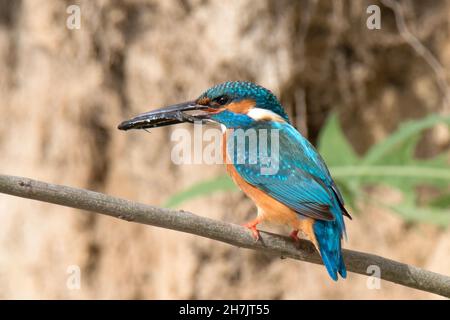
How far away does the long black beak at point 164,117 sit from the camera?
7.63ft

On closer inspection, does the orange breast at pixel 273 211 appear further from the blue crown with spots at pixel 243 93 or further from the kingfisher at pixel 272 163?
the blue crown with spots at pixel 243 93

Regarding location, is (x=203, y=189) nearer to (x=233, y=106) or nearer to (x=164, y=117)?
(x=233, y=106)

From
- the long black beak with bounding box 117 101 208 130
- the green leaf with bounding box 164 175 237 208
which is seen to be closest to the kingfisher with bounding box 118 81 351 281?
the long black beak with bounding box 117 101 208 130

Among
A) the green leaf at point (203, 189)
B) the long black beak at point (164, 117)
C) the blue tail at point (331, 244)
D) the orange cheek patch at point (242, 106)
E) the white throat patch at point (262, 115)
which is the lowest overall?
the blue tail at point (331, 244)

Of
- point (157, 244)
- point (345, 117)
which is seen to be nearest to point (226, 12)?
point (345, 117)

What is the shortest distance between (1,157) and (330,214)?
2279mm

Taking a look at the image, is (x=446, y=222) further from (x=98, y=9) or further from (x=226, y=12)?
(x=98, y=9)

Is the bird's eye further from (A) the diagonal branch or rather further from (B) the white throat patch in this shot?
(A) the diagonal branch

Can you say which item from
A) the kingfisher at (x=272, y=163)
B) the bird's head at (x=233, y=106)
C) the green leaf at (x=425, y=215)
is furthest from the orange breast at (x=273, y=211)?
the green leaf at (x=425, y=215)

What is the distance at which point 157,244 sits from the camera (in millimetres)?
3955

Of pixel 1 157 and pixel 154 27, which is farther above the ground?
pixel 154 27

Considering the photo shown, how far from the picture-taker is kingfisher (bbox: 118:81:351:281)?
226 centimetres

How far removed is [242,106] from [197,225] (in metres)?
0.70

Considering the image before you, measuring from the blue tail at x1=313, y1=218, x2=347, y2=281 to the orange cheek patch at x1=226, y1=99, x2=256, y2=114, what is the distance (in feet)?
1.58
